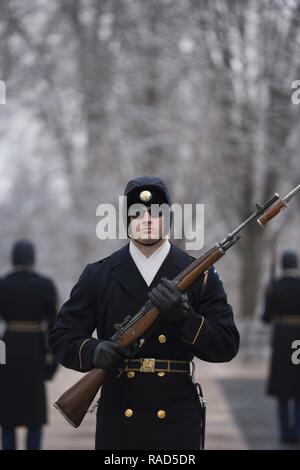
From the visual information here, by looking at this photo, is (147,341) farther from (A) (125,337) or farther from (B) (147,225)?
(B) (147,225)

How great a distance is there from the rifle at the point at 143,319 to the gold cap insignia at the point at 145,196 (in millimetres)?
324

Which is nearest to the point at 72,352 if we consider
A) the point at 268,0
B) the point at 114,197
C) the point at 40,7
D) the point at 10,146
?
the point at 268,0

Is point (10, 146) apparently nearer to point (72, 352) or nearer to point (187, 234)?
point (187, 234)

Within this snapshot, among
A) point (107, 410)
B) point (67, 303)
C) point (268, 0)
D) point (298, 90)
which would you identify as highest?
point (268, 0)

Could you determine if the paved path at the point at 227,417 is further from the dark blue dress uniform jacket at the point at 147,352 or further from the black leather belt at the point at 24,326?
the dark blue dress uniform jacket at the point at 147,352

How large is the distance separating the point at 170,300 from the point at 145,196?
1.75 ft

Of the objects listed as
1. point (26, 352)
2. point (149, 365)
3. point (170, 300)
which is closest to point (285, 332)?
point (26, 352)

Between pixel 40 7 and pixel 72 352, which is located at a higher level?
pixel 40 7

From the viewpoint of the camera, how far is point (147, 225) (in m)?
4.78

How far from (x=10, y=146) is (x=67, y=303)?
21309 mm

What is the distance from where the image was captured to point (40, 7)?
21234mm

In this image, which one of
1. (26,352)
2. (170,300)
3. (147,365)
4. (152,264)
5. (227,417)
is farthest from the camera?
(227,417)

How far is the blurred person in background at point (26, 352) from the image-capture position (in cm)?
858

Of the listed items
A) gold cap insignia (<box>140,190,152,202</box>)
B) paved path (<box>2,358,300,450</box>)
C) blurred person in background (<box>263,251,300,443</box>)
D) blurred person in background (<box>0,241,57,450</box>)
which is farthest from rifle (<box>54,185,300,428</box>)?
blurred person in background (<box>263,251,300,443</box>)
